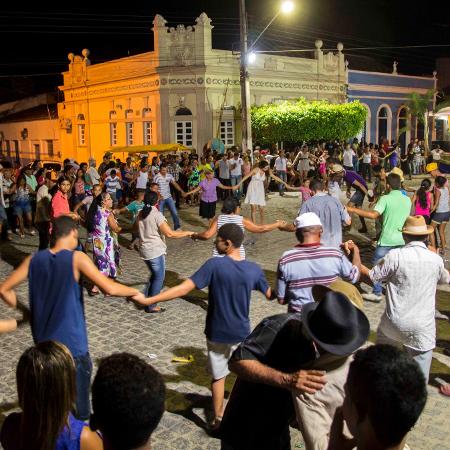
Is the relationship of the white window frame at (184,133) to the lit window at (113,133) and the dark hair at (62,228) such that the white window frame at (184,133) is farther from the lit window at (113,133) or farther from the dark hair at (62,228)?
the dark hair at (62,228)

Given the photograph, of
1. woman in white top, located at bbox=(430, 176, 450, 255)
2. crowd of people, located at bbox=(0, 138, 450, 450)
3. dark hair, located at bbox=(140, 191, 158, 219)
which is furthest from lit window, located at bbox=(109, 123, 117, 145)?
dark hair, located at bbox=(140, 191, 158, 219)

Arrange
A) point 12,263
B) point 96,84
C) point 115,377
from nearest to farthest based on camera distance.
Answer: point 115,377, point 12,263, point 96,84

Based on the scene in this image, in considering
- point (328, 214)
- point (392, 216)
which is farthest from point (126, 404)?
point (392, 216)

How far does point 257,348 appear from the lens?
9.46 ft

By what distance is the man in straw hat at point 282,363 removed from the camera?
8.75ft

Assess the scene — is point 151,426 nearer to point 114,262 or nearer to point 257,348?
point 257,348

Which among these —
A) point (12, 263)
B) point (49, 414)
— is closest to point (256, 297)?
point (12, 263)

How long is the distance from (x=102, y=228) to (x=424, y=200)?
5.76m

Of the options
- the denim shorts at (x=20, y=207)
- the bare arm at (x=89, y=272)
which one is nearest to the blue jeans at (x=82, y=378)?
the bare arm at (x=89, y=272)

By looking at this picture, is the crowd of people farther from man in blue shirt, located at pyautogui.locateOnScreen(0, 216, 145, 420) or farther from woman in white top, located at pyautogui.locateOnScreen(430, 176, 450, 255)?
woman in white top, located at pyautogui.locateOnScreen(430, 176, 450, 255)

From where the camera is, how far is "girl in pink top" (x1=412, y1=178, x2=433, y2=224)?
10000mm

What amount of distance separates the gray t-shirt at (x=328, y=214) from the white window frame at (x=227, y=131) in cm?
2050

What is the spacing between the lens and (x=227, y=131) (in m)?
28.0

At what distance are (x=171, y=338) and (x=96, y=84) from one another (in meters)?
26.5
